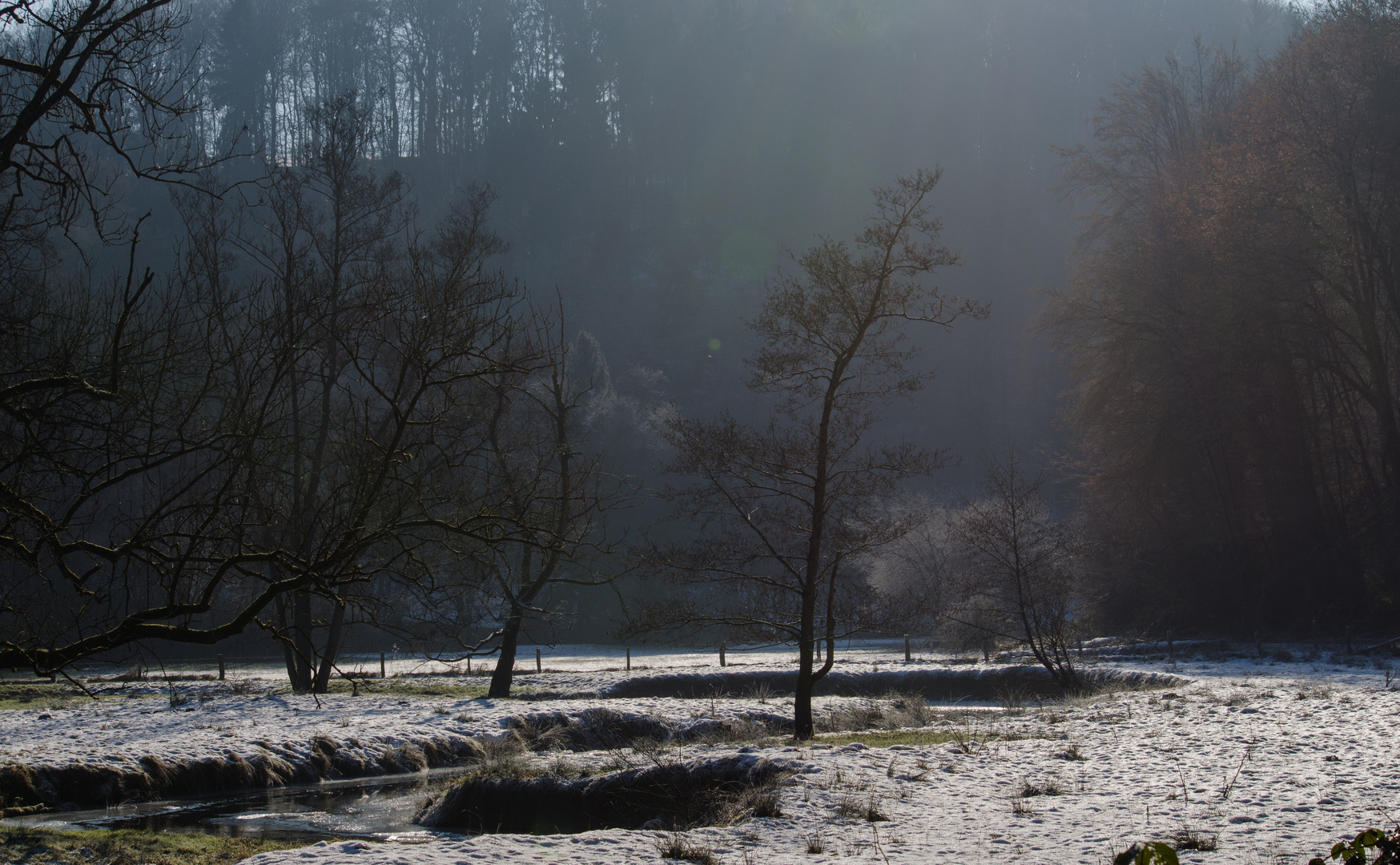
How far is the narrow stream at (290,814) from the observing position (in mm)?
9180

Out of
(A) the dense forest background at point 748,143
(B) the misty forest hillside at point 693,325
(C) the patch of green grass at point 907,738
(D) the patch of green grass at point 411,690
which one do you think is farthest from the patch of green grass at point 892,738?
(A) the dense forest background at point 748,143

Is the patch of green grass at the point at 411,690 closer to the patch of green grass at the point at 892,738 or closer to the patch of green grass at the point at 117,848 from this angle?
the patch of green grass at the point at 892,738

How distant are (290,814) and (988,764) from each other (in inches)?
313

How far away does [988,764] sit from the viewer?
9.36 m

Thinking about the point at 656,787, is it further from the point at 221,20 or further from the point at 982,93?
the point at 982,93

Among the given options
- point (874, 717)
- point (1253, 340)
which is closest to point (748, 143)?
point (1253, 340)

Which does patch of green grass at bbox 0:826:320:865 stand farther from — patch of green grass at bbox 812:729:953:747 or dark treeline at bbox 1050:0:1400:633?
dark treeline at bbox 1050:0:1400:633

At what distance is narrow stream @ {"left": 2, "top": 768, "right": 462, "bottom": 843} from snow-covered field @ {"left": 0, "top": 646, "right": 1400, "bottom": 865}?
0.84 m

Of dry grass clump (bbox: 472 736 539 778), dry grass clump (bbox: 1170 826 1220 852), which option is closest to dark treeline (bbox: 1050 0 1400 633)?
dry grass clump (bbox: 1170 826 1220 852)

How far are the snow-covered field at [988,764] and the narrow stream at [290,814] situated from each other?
84 centimetres

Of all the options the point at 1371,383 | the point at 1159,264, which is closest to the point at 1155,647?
the point at 1371,383

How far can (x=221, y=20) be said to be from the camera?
195 feet

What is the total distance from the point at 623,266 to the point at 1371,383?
194 feet

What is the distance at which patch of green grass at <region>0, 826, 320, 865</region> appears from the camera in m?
6.62
